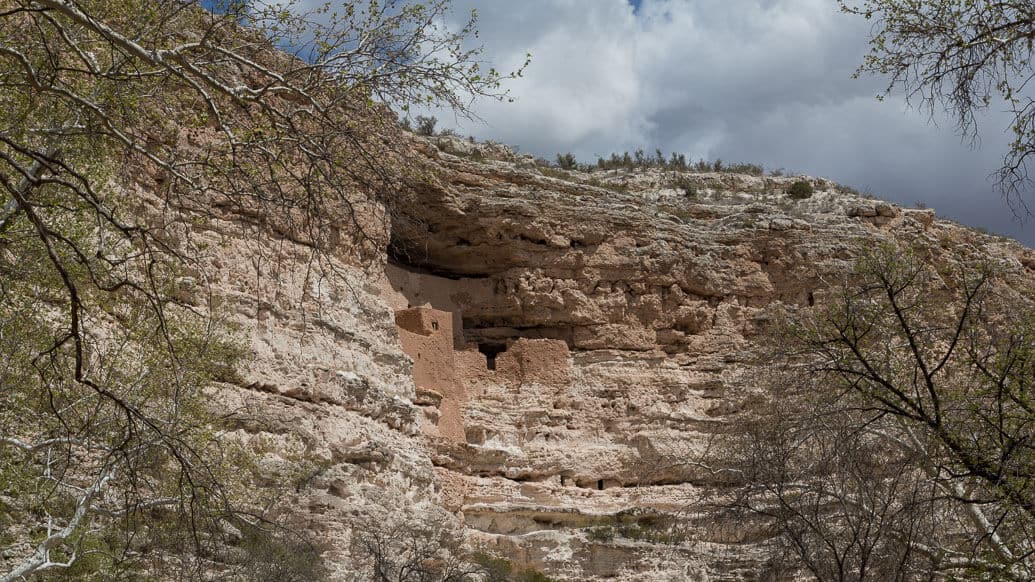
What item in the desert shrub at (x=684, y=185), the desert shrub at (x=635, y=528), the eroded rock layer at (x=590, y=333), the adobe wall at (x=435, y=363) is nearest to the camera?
the desert shrub at (x=635, y=528)

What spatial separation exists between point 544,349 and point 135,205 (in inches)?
351

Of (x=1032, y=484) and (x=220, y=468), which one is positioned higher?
(x=220, y=468)

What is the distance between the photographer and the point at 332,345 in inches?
669

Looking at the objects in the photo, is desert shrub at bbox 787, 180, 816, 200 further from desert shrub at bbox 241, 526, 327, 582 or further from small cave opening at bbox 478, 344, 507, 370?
desert shrub at bbox 241, 526, 327, 582

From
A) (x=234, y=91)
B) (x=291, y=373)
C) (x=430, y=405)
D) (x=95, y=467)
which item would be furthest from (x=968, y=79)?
(x=430, y=405)

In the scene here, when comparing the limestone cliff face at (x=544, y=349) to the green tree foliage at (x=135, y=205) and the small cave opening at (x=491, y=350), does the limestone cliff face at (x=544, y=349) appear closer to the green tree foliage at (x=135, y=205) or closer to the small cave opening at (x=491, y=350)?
the small cave opening at (x=491, y=350)

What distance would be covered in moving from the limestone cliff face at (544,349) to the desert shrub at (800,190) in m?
1.70

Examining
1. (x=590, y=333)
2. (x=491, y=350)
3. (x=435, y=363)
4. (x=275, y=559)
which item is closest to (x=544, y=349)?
(x=590, y=333)

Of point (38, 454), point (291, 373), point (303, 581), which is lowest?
point (303, 581)

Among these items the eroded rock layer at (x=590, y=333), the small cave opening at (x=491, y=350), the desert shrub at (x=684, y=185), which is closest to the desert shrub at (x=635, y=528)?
the eroded rock layer at (x=590, y=333)

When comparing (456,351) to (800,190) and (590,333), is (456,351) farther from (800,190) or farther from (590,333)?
(800,190)

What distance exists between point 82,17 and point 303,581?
896 cm

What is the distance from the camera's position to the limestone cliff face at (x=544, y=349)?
16375 mm

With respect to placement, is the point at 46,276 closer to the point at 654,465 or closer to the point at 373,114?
the point at 373,114
